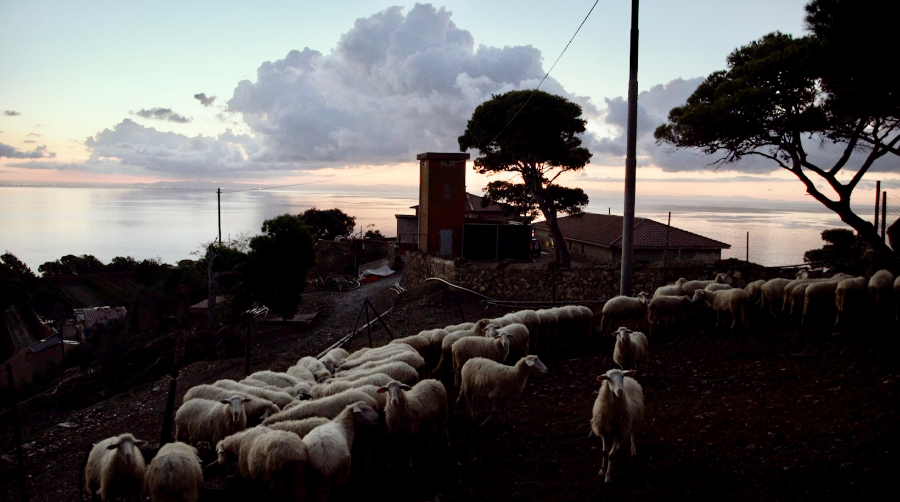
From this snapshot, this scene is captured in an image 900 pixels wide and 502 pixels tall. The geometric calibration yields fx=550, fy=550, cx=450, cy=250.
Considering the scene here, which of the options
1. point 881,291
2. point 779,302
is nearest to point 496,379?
point 779,302

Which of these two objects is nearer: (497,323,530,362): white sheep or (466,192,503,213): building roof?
(497,323,530,362): white sheep

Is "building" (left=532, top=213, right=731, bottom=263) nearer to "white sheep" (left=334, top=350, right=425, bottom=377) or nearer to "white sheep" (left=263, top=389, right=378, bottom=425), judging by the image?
"white sheep" (left=334, top=350, right=425, bottom=377)

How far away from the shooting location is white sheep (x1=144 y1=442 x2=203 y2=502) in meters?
5.02

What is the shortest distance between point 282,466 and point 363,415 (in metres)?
1.09

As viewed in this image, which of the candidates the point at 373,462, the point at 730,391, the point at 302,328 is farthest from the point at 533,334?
the point at 302,328

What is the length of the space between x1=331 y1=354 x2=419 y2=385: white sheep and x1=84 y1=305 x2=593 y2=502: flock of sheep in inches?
0.6

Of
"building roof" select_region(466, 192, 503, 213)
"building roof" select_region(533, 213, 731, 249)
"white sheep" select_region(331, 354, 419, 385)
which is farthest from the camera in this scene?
"building roof" select_region(466, 192, 503, 213)

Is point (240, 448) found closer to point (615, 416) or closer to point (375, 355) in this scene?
point (375, 355)

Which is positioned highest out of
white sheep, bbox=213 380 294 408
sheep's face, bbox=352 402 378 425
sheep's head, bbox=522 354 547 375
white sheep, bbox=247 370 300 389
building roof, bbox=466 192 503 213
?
building roof, bbox=466 192 503 213

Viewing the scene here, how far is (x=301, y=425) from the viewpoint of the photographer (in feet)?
19.5

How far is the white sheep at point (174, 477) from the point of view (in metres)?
5.02

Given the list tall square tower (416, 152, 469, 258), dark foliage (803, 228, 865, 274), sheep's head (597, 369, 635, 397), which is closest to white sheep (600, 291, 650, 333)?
sheep's head (597, 369, 635, 397)

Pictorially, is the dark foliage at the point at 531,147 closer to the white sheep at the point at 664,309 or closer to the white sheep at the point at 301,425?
the white sheep at the point at 664,309

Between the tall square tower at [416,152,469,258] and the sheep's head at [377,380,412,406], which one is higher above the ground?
the tall square tower at [416,152,469,258]
